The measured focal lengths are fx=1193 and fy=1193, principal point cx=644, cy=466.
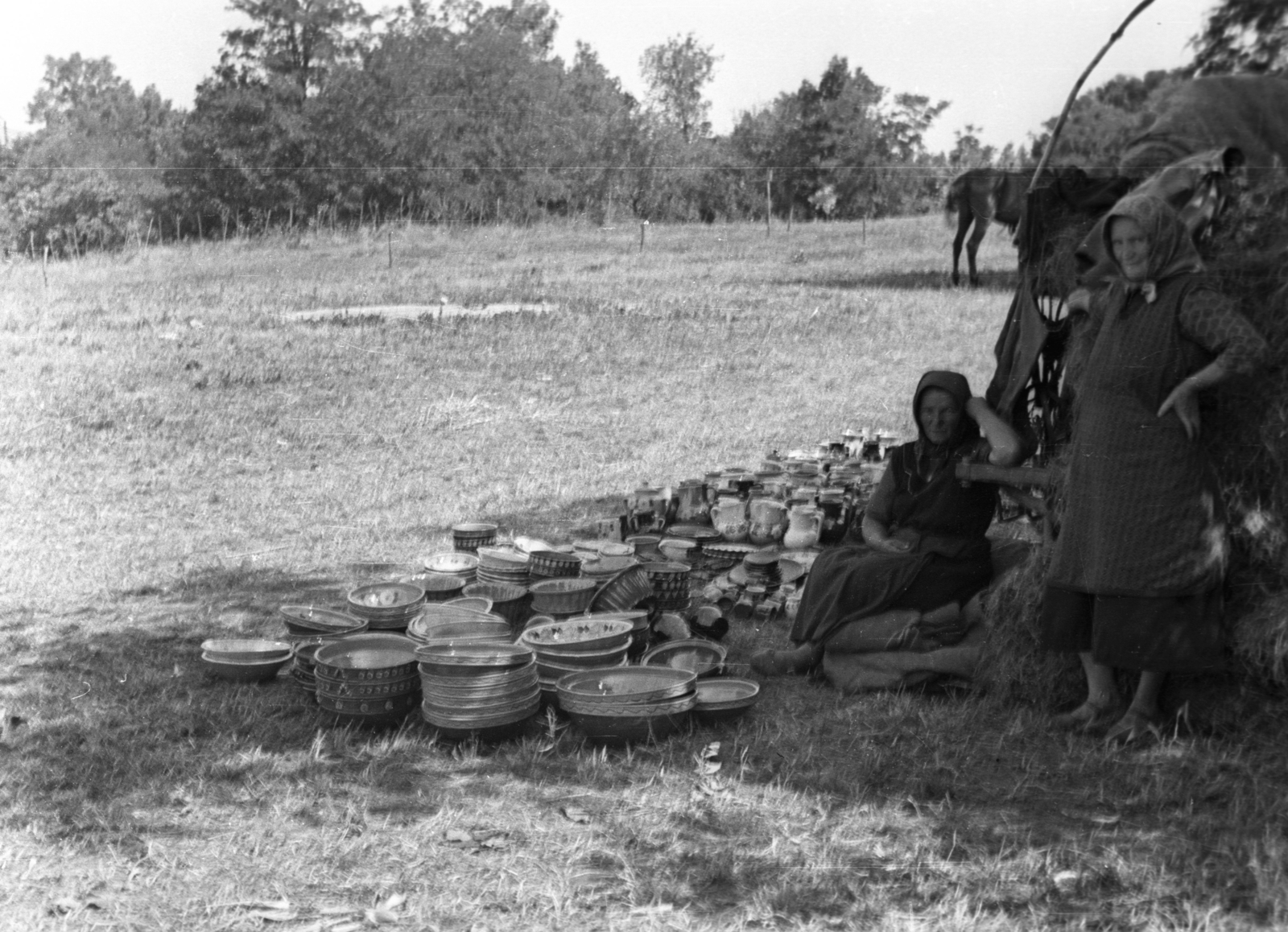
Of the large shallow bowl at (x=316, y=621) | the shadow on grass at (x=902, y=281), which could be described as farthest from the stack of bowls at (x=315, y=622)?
the shadow on grass at (x=902, y=281)

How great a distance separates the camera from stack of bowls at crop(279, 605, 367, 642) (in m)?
4.67

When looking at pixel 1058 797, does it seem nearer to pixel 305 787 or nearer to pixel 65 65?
pixel 305 787

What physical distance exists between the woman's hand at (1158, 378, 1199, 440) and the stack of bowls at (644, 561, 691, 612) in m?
2.19

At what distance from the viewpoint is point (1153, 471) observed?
3.60 m

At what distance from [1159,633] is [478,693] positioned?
6.86 feet

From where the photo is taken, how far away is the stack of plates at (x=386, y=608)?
15.2 ft

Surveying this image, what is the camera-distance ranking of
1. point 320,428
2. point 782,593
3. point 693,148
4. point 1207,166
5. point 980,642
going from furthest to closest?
point 693,148 → point 320,428 → point 782,593 → point 980,642 → point 1207,166

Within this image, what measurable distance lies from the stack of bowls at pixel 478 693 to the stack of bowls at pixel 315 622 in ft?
2.76

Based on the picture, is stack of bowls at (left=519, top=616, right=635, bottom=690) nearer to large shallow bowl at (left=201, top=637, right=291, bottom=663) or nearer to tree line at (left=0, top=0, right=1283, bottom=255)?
large shallow bowl at (left=201, top=637, right=291, bottom=663)

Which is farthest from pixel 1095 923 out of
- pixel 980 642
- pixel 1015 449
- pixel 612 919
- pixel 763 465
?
pixel 763 465

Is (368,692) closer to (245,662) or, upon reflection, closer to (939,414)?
(245,662)

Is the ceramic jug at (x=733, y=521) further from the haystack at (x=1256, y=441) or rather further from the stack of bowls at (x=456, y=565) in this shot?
A: the haystack at (x=1256, y=441)

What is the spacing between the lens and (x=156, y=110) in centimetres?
6731

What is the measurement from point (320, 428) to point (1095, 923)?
7586 millimetres
